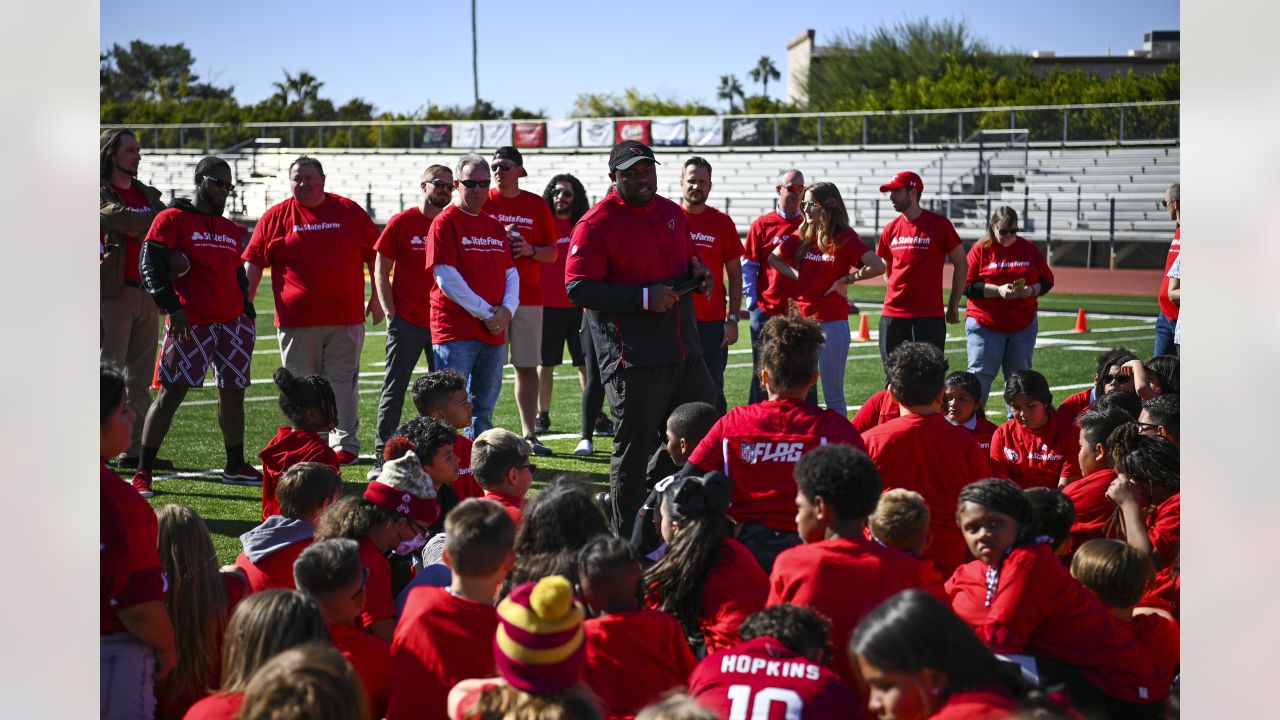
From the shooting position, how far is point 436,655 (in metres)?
3.12

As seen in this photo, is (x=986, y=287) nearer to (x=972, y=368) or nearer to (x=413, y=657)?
(x=972, y=368)

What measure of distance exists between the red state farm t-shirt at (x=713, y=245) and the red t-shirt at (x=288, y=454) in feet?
10.9

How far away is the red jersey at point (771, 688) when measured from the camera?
2.80 m

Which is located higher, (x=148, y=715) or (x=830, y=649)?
(x=830, y=649)

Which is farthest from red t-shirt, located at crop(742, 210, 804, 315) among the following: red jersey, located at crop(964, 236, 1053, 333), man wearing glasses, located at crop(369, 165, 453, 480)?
man wearing glasses, located at crop(369, 165, 453, 480)

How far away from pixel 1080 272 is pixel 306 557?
90.4 feet

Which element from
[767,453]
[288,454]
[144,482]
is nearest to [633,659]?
[767,453]

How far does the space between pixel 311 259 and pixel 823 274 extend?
344cm

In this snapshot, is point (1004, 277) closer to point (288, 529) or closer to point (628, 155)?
point (628, 155)

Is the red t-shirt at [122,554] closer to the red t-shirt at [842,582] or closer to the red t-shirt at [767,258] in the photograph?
the red t-shirt at [842,582]

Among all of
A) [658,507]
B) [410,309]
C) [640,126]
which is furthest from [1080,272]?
[658,507]

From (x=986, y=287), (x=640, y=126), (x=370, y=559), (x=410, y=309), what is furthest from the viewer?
Result: (x=640, y=126)

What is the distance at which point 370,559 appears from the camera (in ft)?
13.0

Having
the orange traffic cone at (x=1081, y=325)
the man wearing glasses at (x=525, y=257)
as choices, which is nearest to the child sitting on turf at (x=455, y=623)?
the man wearing glasses at (x=525, y=257)
